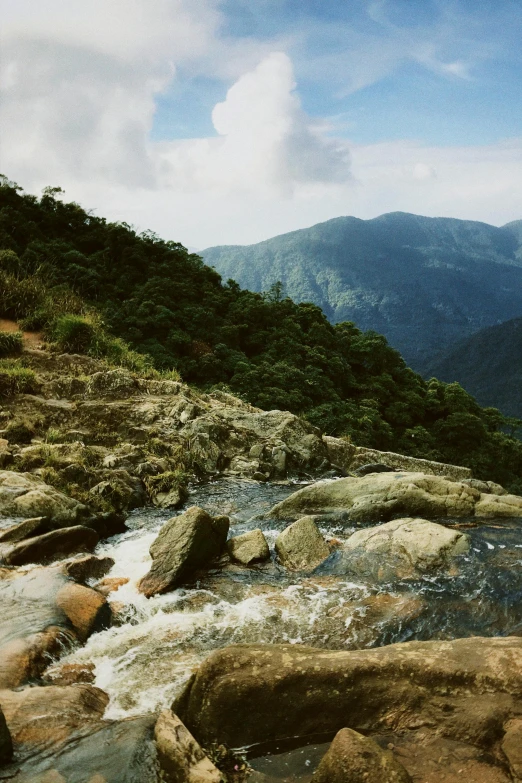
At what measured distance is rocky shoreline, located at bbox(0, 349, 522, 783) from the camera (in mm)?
3812

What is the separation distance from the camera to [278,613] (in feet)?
22.2

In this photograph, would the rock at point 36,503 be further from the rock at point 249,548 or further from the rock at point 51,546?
the rock at point 249,548

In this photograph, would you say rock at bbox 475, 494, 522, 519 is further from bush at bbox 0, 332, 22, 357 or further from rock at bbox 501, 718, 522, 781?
bush at bbox 0, 332, 22, 357

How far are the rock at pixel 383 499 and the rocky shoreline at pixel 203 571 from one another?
42mm

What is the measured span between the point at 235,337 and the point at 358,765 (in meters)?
28.1

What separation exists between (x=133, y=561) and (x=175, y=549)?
121cm

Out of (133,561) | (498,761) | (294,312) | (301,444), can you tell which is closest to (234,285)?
(294,312)

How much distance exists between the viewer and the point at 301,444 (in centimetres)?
1630

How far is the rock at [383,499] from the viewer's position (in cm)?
1074

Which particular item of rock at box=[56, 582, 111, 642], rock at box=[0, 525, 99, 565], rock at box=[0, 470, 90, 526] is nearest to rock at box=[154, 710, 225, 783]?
rock at box=[56, 582, 111, 642]

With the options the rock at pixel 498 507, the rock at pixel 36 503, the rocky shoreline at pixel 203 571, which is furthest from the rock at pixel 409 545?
the rock at pixel 36 503

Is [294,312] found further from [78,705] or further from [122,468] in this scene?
[78,705]

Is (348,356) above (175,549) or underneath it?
above

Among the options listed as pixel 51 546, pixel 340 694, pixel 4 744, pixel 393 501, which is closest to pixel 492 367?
pixel 393 501
